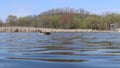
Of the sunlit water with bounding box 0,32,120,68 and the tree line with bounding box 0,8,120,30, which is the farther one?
the tree line with bounding box 0,8,120,30

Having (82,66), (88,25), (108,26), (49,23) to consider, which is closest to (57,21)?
(49,23)

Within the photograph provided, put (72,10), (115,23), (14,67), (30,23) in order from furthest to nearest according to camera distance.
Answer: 1. (72,10)
2. (30,23)
3. (115,23)
4. (14,67)

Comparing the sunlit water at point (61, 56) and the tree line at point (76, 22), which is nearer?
the sunlit water at point (61, 56)

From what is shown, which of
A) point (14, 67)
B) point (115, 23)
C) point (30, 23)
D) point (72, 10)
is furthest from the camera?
point (72, 10)

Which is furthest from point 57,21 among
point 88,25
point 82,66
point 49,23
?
point 82,66

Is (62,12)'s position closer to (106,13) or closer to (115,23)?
(106,13)

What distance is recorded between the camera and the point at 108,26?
437 ft

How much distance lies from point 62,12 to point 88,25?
2937cm

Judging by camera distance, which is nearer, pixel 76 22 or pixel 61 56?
pixel 61 56

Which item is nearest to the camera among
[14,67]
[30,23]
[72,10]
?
[14,67]

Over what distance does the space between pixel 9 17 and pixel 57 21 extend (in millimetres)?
28920

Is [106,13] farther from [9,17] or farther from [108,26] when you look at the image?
[9,17]

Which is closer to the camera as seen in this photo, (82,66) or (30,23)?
(82,66)

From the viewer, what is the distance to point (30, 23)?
148 metres
